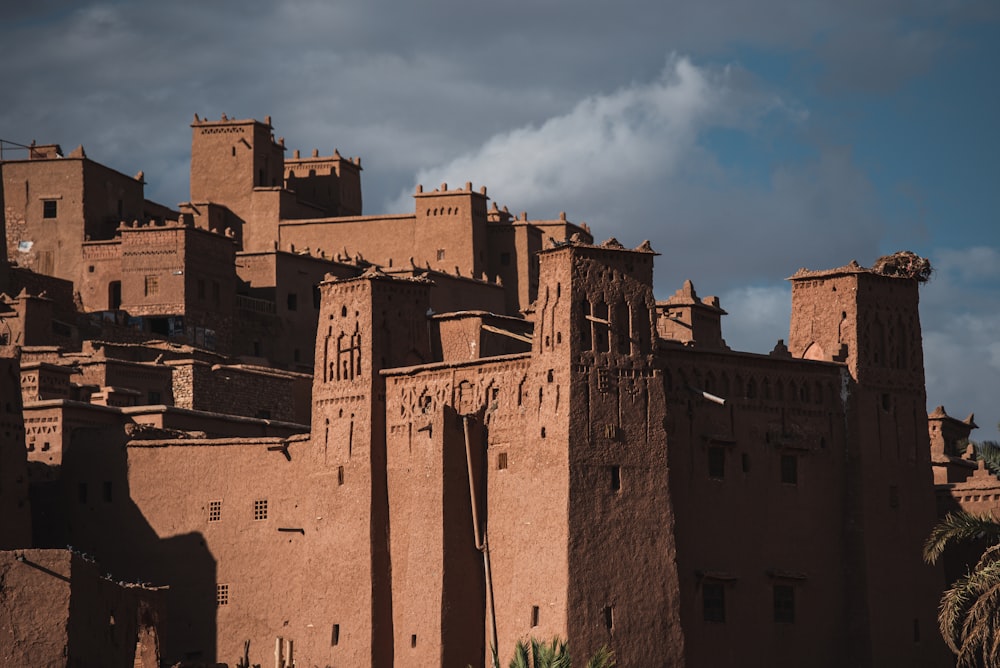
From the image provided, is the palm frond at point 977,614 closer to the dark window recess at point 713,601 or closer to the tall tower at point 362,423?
the dark window recess at point 713,601

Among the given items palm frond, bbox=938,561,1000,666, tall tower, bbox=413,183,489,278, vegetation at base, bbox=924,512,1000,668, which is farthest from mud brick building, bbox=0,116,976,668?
tall tower, bbox=413,183,489,278

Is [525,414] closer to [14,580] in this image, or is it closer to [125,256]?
[14,580]

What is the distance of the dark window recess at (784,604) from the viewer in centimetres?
5009

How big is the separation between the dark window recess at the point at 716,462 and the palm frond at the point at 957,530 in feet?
15.5

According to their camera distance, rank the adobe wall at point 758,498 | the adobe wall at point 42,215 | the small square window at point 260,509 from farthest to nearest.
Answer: the adobe wall at point 42,215 < the small square window at point 260,509 < the adobe wall at point 758,498

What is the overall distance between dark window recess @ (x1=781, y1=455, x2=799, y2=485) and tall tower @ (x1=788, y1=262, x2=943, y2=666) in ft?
4.35

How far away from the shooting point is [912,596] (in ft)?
168

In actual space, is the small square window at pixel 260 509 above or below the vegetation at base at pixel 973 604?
above

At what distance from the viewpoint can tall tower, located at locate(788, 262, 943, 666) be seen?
50781mm

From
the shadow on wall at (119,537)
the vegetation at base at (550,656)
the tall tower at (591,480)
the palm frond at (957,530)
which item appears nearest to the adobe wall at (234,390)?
the shadow on wall at (119,537)

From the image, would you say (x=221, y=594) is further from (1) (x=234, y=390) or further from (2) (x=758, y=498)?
(2) (x=758, y=498)

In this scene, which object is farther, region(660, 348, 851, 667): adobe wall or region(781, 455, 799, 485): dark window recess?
region(781, 455, 799, 485): dark window recess

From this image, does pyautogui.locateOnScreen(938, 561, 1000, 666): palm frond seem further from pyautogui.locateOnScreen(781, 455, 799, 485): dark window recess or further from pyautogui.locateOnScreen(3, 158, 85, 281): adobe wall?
pyautogui.locateOnScreen(3, 158, 85, 281): adobe wall

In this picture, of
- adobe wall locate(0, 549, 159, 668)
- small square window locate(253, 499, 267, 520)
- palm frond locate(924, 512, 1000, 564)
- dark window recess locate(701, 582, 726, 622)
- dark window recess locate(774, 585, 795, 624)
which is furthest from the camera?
small square window locate(253, 499, 267, 520)
